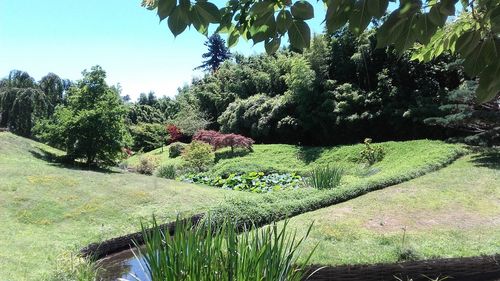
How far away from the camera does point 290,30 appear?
4.79ft

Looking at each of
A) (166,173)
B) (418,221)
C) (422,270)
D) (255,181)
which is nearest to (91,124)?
(166,173)

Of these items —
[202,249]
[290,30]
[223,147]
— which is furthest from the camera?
[223,147]

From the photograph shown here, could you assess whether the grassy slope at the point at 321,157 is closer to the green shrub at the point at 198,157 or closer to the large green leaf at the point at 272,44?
the green shrub at the point at 198,157

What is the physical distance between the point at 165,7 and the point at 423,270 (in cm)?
712

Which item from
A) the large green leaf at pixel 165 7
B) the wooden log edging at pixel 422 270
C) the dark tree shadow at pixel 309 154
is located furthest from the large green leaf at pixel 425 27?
the dark tree shadow at pixel 309 154

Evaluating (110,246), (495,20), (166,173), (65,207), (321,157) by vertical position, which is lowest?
(110,246)

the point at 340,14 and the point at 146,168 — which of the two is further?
the point at 146,168

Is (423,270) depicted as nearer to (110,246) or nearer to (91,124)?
(110,246)

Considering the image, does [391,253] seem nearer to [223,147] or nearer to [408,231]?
[408,231]

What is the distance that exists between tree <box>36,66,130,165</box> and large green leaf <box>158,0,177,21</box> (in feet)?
55.7

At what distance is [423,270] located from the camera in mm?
7328

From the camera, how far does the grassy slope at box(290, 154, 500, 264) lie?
26.7ft

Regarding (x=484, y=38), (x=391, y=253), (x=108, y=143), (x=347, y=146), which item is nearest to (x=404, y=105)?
(x=347, y=146)

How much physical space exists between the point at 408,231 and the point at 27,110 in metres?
23.3
